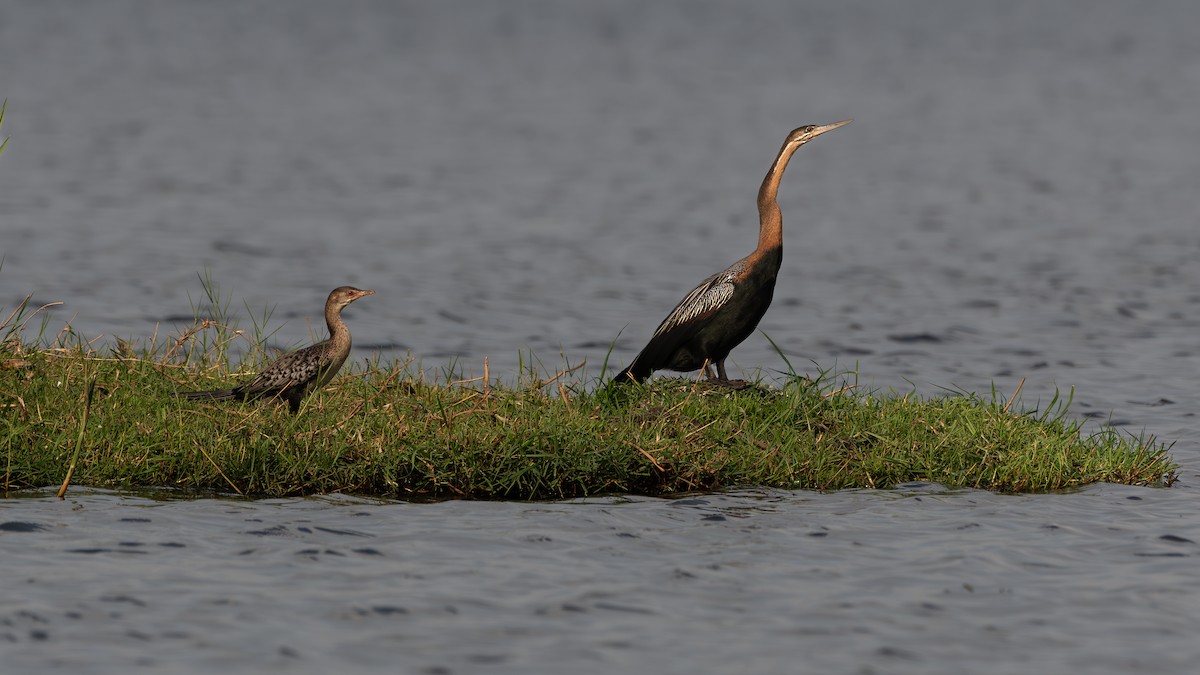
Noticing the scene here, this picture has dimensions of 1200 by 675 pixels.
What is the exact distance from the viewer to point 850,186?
124 feet

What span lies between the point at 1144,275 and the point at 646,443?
1588 cm

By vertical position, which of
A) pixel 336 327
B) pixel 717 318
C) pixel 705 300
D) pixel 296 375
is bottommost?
pixel 296 375

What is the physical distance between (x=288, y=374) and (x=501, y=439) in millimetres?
1542

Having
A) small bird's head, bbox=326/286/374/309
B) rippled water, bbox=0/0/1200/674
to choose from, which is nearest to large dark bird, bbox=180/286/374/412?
small bird's head, bbox=326/286/374/309

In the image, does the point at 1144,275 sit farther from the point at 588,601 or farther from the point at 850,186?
the point at 588,601

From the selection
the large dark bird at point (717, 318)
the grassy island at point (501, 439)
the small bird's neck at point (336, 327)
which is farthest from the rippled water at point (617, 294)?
the large dark bird at point (717, 318)

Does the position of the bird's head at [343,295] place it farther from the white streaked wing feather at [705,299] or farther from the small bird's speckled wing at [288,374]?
the white streaked wing feather at [705,299]

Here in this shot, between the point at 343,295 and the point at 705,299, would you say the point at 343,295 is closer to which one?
the point at 343,295

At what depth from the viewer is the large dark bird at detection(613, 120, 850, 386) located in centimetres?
1248

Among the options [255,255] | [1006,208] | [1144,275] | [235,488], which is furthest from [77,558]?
[1006,208]

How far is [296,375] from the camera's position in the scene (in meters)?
11.5

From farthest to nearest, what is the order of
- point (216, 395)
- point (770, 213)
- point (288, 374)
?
point (770, 213)
point (216, 395)
point (288, 374)

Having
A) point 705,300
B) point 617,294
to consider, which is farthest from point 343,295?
point 617,294

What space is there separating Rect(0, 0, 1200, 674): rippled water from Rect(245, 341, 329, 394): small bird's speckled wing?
1.17 metres
